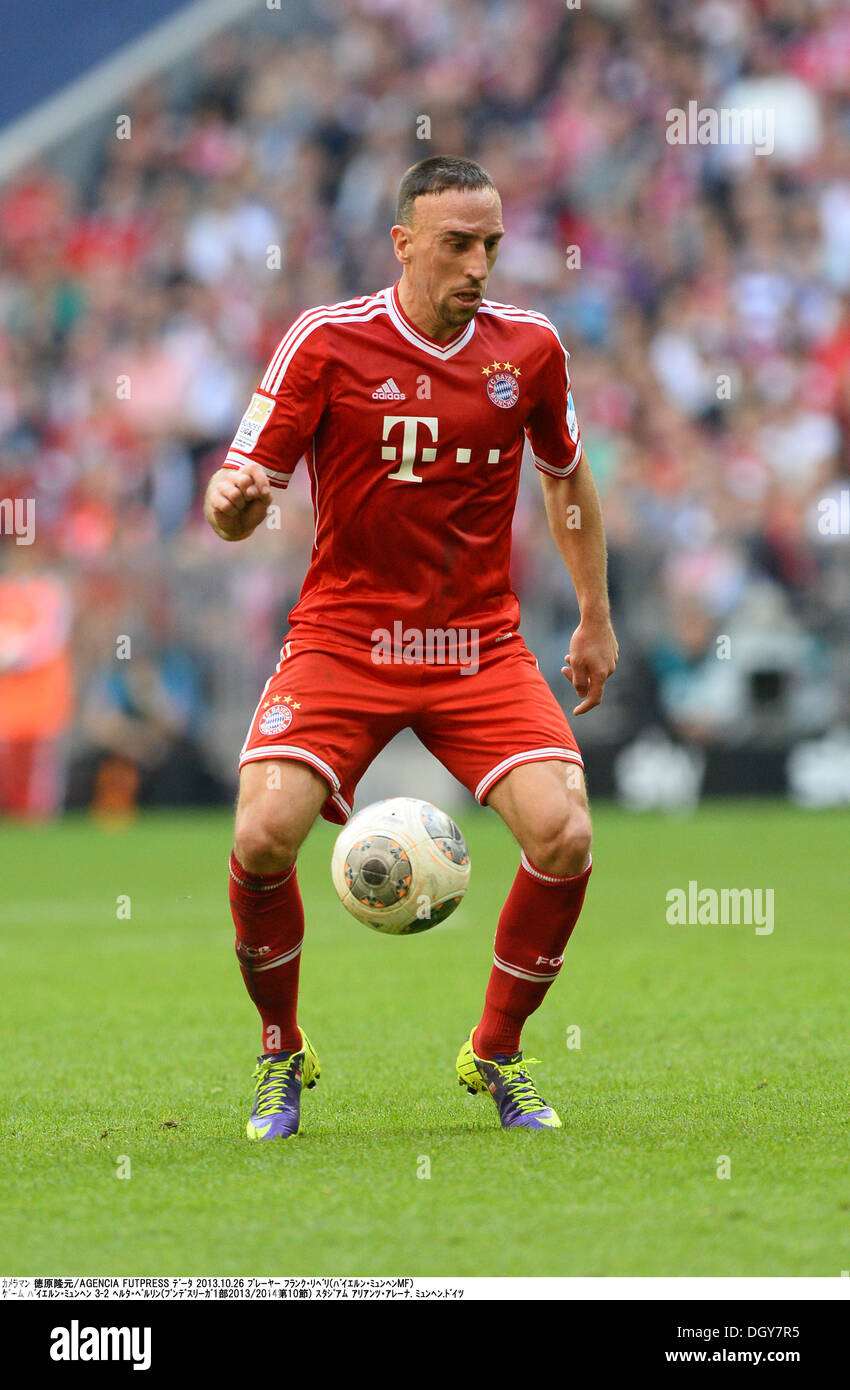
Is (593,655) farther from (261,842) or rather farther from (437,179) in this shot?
(437,179)

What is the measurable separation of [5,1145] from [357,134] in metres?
17.4

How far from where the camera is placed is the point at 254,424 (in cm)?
523

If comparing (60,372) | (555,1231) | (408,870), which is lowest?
(555,1231)

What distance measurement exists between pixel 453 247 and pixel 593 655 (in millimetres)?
1234

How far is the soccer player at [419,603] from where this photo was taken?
5254mm

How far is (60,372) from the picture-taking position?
1978cm

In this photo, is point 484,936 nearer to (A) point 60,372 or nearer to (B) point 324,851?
(B) point 324,851

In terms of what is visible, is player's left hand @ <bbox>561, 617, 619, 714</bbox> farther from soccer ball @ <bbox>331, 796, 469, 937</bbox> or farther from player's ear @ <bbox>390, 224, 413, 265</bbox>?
player's ear @ <bbox>390, 224, 413, 265</bbox>

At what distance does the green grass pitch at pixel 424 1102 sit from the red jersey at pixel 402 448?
143 centimetres

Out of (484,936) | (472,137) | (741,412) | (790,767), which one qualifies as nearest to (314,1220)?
(484,936)

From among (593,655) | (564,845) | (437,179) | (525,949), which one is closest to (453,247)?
(437,179)

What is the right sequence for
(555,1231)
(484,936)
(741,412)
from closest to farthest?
(555,1231) → (484,936) → (741,412)

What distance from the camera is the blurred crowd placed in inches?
640

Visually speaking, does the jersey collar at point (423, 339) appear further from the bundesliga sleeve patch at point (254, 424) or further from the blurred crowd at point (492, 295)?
the blurred crowd at point (492, 295)
